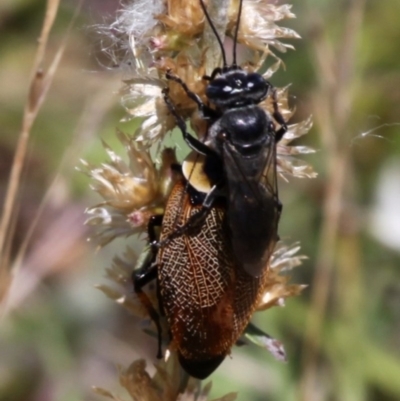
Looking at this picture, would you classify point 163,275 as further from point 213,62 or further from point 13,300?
point 13,300

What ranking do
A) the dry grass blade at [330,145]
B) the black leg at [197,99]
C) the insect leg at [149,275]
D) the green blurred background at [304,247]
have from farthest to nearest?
the green blurred background at [304,247] < the dry grass blade at [330,145] < the insect leg at [149,275] < the black leg at [197,99]

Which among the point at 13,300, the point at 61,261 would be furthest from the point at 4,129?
the point at 13,300

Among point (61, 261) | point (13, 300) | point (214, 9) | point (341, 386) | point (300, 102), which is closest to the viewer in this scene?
point (214, 9)

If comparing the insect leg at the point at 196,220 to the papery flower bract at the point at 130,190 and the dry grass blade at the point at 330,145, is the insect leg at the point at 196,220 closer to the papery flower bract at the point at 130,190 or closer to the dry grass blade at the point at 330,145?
the papery flower bract at the point at 130,190

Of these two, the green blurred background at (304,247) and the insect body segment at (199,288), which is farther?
the green blurred background at (304,247)

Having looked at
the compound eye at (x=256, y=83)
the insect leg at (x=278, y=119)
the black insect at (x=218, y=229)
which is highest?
the compound eye at (x=256, y=83)

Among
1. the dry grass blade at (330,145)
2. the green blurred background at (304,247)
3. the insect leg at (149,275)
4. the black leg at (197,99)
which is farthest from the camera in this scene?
the green blurred background at (304,247)

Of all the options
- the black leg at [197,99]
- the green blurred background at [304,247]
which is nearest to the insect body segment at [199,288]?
the black leg at [197,99]
